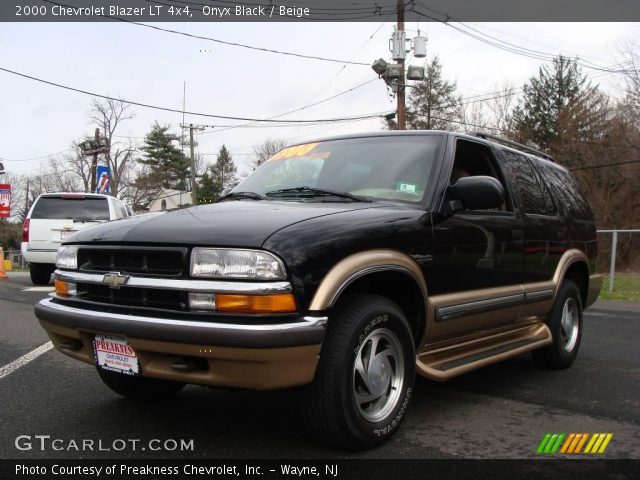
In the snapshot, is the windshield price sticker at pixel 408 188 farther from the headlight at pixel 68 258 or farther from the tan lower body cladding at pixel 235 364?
the headlight at pixel 68 258

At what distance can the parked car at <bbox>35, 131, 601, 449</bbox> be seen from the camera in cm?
255

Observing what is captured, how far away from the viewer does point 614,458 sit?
115 inches

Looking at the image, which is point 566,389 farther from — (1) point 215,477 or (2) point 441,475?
(1) point 215,477

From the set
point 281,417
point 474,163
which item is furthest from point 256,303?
point 474,163

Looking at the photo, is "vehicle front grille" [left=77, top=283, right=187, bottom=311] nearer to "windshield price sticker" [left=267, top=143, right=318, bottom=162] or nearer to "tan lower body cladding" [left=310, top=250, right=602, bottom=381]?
"tan lower body cladding" [left=310, top=250, right=602, bottom=381]

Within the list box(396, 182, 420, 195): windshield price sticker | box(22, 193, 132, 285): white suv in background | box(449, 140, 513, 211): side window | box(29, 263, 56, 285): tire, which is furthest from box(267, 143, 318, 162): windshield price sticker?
box(29, 263, 56, 285): tire

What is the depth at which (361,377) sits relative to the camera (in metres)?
2.92

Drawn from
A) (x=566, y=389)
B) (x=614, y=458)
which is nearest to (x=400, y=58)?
(x=566, y=389)

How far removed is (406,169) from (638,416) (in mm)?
2176

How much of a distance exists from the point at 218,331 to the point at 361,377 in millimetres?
848

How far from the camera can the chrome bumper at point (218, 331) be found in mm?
2451

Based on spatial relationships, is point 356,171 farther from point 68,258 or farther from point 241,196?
point 68,258

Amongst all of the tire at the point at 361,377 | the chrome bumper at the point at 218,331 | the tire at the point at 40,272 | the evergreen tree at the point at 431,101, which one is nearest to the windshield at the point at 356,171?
the tire at the point at 361,377

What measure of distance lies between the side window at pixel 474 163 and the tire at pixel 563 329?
4.10ft
